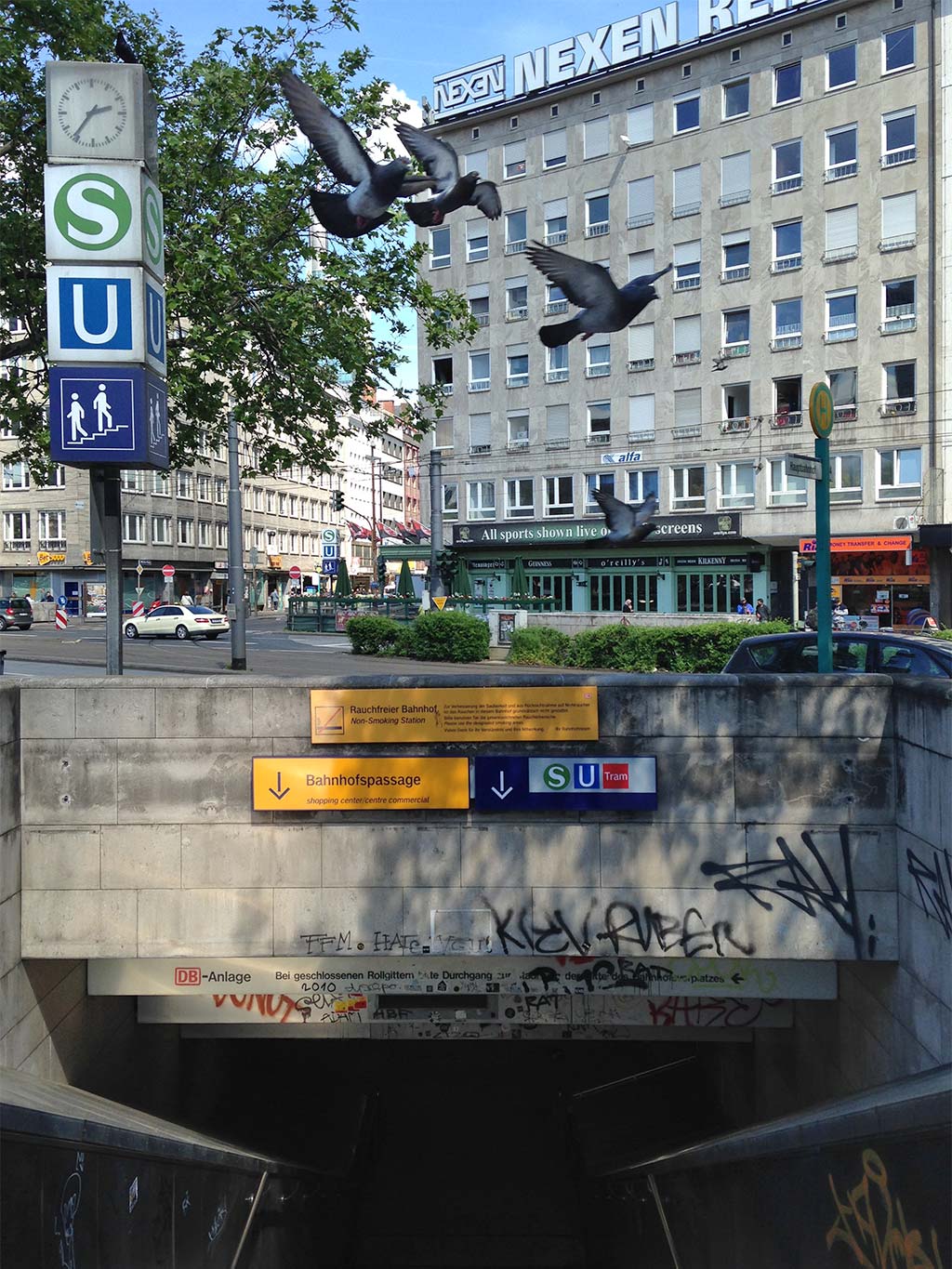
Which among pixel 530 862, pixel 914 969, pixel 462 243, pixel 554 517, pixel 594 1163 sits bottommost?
pixel 594 1163

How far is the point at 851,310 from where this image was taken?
3588cm

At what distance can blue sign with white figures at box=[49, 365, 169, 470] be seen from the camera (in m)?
8.43

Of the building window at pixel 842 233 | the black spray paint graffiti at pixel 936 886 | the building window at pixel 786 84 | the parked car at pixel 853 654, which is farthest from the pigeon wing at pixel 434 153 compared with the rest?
the building window at pixel 786 84

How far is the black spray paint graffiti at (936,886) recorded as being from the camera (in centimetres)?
648

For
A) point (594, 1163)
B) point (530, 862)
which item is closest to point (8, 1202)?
point (530, 862)

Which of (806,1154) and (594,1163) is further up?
(806,1154)

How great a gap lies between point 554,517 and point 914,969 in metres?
36.1

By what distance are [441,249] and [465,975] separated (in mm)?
39401

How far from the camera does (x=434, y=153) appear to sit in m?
12.9

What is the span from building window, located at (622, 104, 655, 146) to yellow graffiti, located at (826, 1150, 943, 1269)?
4000 centimetres

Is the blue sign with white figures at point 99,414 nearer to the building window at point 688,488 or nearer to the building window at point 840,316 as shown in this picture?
the building window at point 840,316

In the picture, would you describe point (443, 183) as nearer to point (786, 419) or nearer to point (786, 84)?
point (786, 419)

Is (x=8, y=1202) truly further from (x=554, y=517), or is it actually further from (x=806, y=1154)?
(x=554, y=517)

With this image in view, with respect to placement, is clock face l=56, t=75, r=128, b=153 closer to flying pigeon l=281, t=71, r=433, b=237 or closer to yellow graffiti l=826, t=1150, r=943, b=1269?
flying pigeon l=281, t=71, r=433, b=237
